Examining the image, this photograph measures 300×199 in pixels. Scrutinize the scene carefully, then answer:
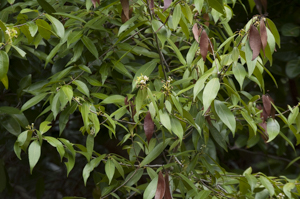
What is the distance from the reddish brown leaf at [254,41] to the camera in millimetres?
843

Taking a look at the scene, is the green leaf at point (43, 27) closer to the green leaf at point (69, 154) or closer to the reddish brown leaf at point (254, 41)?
the green leaf at point (69, 154)

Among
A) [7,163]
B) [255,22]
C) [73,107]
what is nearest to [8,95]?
[7,163]

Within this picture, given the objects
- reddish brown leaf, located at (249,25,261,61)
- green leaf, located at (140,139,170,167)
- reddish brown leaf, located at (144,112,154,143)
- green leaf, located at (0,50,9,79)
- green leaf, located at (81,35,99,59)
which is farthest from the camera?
green leaf, located at (81,35,99,59)

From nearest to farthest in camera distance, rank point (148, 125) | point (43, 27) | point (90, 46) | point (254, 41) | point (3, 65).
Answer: point (254, 41), point (148, 125), point (3, 65), point (43, 27), point (90, 46)

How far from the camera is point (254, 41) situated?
846 mm

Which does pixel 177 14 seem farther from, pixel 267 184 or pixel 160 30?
pixel 267 184

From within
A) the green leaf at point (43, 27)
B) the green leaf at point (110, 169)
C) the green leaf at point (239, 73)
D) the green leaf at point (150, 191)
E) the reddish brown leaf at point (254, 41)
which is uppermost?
the reddish brown leaf at point (254, 41)

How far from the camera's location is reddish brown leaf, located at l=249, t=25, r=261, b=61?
843 millimetres

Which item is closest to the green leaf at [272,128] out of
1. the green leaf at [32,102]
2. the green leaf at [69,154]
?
the green leaf at [69,154]

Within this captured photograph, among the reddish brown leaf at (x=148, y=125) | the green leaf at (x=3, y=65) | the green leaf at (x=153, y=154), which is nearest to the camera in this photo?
the reddish brown leaf at (x=148, y=125)

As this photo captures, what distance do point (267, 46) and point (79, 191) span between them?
170 cm

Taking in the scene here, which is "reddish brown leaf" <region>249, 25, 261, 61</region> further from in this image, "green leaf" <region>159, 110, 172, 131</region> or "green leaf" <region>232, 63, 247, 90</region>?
"green leaf" <region>159, 110, 172, 131</region>

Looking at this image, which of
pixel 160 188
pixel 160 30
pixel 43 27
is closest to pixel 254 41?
pixel 160 30

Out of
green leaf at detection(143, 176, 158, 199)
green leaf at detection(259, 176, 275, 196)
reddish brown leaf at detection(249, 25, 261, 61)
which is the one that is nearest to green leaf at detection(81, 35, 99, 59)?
green leaf at detection(143, 176, 158, 199)
